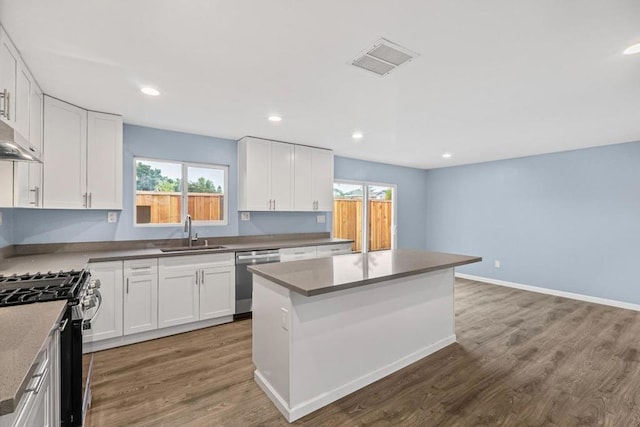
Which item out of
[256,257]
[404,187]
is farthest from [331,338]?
[404,187]

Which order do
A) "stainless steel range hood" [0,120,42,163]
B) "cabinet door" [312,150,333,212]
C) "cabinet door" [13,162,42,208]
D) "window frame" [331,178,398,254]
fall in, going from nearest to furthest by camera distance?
"stainless steel range hood" [0,120,42,163], "cabinet door" [13,162,42,208], "cabinet door" [312,150,333,212], "window frame" [331,178,398,254]

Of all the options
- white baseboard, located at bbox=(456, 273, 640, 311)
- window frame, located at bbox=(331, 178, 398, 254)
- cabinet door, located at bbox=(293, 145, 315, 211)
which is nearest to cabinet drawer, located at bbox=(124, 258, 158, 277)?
cabinet door, located at bbox=(293, 145, 315, 211)

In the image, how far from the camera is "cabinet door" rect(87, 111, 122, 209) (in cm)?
303

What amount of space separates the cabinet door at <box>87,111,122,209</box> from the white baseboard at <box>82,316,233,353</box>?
52.9 inches

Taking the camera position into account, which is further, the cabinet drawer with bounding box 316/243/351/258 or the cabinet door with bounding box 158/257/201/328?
the cabinet drawer with bounding box 316/243/351/258

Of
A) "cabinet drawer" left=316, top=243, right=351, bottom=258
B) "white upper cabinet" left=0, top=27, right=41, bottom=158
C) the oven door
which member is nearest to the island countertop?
the oven door

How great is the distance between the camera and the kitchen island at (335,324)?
196 centimetres

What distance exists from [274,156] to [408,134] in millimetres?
1835

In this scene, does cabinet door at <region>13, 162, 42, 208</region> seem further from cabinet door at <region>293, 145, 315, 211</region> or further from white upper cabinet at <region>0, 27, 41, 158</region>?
cabinet door at <region>293, 145, 315, 211</region>

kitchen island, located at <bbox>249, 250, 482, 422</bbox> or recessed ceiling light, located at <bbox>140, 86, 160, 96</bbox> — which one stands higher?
recessed ceiling light, located at <bbox>140, 86, 160, 96</bbox>

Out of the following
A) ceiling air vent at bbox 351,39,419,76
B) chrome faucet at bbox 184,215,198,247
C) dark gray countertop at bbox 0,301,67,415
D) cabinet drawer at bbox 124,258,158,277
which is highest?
ceiling air vent at bbox 351,39,419,76

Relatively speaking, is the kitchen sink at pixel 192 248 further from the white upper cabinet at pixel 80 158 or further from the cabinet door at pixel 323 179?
the cabinet door at pixel 323 179

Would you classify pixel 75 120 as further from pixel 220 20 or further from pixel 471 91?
pixel 471 91

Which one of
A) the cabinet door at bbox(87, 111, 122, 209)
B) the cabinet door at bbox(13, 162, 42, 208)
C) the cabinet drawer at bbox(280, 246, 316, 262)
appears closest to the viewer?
the cabinet door at bbox(13, 162, 42, 208)
